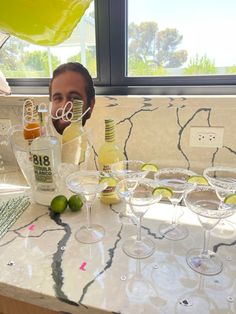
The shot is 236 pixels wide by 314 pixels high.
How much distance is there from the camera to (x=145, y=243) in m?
0.64

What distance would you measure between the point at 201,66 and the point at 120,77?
0.30 meters

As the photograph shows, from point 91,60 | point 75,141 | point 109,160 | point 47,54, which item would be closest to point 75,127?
point 75,141

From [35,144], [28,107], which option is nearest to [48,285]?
[35,144]

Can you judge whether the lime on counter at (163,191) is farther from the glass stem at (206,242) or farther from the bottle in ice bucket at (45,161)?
the bottle in ice bucket at (45,161)

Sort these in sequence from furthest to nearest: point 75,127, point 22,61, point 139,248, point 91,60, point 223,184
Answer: point 22,61 → point 91,60 → point 75,127 → point 223,184 → point 139,248

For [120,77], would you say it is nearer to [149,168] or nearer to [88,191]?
[149,168]

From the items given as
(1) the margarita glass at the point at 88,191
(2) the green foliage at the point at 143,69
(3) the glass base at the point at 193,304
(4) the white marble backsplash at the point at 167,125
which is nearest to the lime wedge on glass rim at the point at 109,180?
(1) the margarita glass at the point at 88,191

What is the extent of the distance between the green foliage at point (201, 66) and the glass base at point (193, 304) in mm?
759

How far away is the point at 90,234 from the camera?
2.20 feet

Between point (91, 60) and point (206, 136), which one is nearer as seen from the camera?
point (206, 136)

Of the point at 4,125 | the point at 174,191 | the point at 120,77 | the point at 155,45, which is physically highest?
the point at 155,45

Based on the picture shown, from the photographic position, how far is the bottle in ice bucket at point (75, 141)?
0.81m

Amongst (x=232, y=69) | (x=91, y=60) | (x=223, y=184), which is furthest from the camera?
(x=91, y=60)

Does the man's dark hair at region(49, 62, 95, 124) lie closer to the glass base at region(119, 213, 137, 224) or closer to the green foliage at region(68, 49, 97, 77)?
the green foliage at region(68, 49, 97, 77)
